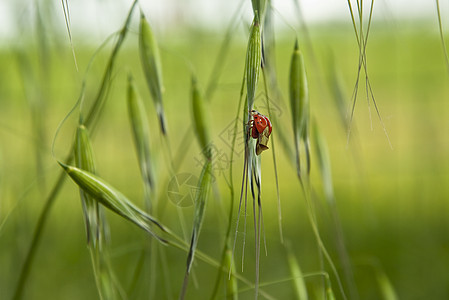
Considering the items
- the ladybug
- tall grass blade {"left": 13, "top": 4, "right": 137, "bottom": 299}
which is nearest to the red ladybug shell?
the ladybug

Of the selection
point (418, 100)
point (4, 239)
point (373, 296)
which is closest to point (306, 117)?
point (373, 296)

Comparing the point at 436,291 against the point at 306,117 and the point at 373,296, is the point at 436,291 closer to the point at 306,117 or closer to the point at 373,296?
the point at 373,296

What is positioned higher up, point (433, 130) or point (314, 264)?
point (433, 130)

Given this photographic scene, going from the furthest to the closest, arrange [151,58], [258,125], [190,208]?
1. [190,208]
2. [151,58]
3. [258,125]

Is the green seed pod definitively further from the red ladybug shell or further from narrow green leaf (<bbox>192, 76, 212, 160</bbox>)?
the red ladybug shell

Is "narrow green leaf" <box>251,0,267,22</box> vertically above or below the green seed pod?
above

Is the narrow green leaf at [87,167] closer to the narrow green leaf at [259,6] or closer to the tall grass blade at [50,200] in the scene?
the tall grass blade at [50,200]

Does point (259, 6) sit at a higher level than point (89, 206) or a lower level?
higher

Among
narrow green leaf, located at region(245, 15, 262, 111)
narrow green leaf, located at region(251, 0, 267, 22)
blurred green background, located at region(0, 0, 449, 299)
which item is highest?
narrow green leaf, located at region(251, 0, 267, 22)

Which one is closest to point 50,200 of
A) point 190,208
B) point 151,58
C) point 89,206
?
point 89,206

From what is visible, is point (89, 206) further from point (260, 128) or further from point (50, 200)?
point (260, 128)

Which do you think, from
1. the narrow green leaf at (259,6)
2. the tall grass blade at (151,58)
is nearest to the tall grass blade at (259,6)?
the narrow green leaf at (259,6)
